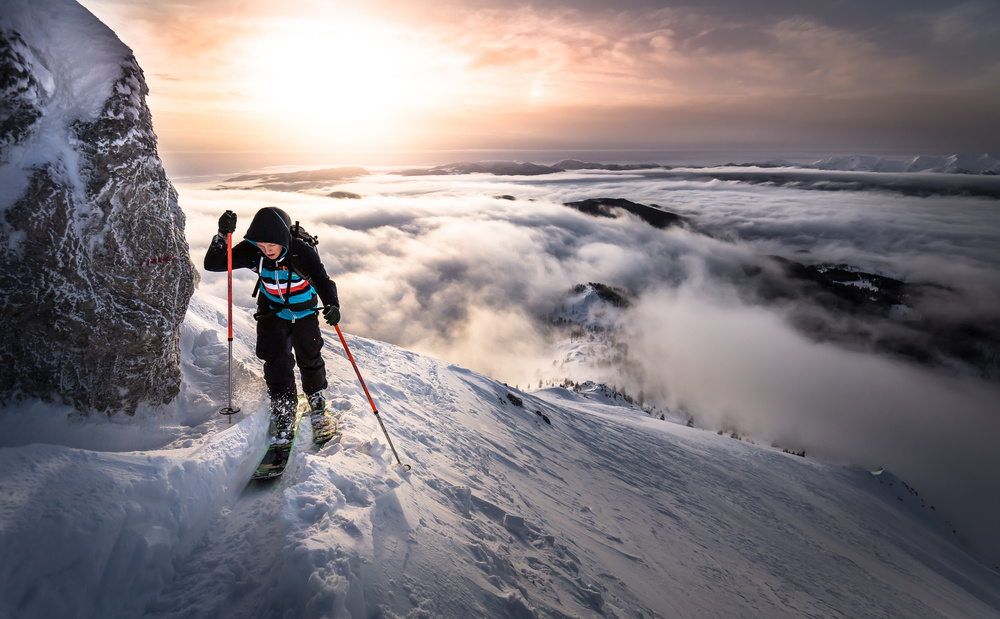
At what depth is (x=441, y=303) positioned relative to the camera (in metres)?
172

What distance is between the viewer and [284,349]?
548 centimetres

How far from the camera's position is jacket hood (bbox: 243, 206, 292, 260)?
15.8 ft

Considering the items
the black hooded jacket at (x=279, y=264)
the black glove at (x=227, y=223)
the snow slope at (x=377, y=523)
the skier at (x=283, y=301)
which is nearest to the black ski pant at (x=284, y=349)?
the skier at (x=283, y=301)

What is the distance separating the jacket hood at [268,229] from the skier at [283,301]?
0.06 m

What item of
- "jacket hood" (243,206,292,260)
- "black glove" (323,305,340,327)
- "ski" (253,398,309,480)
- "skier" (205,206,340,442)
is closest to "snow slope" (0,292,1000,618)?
"ski" (253,398,309,480)

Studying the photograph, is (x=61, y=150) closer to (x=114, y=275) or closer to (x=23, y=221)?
(x=23, y=221)

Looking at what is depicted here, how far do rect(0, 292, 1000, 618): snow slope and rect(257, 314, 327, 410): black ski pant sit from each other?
0.52m

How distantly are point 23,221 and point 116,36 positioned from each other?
110 inches

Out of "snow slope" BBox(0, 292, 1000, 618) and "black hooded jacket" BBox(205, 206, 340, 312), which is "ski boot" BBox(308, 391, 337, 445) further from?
"black hooded jacket" BBox(205, 206, 340, 312)

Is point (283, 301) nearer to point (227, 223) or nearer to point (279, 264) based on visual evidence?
point (279, 264)

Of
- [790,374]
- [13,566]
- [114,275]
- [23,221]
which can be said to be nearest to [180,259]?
[114,275]

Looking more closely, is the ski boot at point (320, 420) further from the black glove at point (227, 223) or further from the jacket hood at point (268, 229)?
the black glove at point (227, 223)

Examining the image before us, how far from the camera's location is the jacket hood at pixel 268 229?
483cm

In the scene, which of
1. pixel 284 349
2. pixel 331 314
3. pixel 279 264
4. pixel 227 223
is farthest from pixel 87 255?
pixel 331 314
